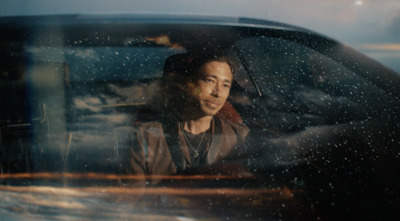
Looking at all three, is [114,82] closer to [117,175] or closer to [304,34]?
[117,175]

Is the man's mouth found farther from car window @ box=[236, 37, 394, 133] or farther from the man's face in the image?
car window @ box=[236, 37, 394, 133]

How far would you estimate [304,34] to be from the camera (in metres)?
1.12

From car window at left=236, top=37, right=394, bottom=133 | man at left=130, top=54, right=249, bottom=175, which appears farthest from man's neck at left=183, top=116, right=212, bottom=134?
car window at left=236, top=37, right=394, bottom=133

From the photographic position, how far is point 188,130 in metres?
0.97

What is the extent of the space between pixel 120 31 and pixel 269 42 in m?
0.54

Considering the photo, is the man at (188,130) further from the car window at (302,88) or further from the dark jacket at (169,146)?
the car window at (302,88)

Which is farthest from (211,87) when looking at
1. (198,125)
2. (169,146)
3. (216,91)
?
(169,146)

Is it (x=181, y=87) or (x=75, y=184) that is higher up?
(x=181, y=87)

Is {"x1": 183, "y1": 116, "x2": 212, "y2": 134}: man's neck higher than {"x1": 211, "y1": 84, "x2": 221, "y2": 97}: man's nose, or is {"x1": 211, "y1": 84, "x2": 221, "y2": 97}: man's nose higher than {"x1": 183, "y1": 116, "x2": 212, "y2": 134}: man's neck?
{"x1": 211, "y1": 84, "x2": 221, "y2": 97}: man's nose

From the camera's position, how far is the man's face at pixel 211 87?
97 cm

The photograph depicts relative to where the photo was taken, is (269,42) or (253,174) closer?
(253,174)

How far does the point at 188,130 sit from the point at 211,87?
6.2 inches

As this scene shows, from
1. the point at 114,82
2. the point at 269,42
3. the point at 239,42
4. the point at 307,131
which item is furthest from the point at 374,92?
the point at 114,82

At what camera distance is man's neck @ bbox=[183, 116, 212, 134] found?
38.2 inches
